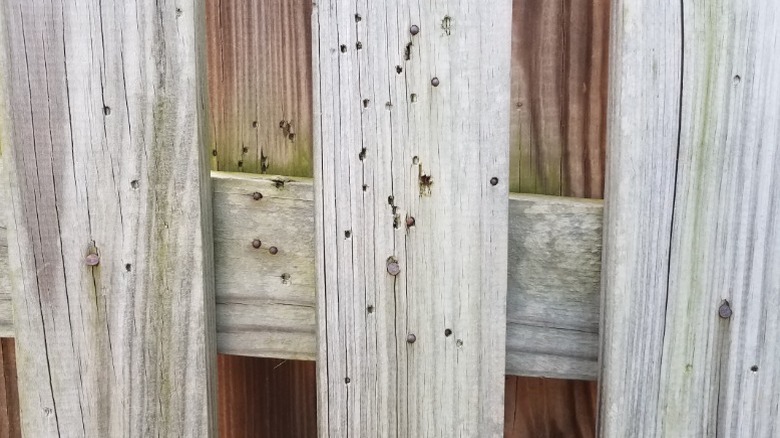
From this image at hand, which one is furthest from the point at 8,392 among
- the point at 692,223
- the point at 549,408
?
the point at 692,223

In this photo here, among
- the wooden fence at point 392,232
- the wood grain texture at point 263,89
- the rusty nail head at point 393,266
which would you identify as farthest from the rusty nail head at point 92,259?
the rusty nail head at point 393,266

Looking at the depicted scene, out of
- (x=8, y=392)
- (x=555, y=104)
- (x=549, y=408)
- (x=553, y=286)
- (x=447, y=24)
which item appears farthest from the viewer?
(x=8, y=392)

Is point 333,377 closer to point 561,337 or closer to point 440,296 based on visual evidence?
point 440,296

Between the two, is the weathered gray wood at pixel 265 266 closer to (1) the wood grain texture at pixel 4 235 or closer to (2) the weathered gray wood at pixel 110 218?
(2) the weathered gray wood at pixel 110 218

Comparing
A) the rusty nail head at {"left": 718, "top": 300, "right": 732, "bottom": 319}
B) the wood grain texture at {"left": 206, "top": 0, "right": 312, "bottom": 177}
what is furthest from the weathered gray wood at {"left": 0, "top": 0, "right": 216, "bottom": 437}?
the rusty nail head at {"left": 718, "top": 300, "right": 732, "bottom": 319}

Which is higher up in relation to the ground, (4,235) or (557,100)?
(557,100)

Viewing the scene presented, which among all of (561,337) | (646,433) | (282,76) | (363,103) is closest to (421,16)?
(363,103)

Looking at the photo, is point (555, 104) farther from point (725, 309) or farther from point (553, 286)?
point (725, 309)
